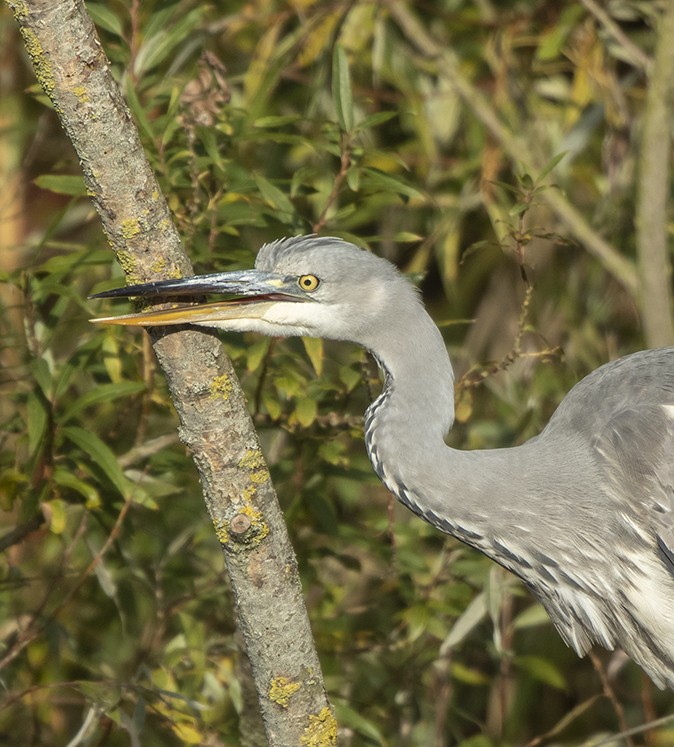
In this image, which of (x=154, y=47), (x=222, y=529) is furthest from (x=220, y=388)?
(x=154, y=47)

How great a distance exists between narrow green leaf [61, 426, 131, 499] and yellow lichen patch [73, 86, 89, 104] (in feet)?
2.88

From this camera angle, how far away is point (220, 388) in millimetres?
1467

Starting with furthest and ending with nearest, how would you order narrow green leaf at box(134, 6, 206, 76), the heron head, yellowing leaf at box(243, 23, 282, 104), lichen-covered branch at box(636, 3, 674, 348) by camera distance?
yellowing leaf at box(243, 23, 282, 104)
lichen-covered branch at box(636, 3, 674, 348)
narrow green leaf at box(134, 6, 206, 76)
the heron head

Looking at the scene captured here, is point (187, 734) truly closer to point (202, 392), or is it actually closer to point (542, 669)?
point (202, 392)

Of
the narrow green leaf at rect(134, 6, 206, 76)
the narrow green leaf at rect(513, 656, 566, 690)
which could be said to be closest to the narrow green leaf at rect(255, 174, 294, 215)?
the narrow green leaf at rect(134, 6, 206, 76)

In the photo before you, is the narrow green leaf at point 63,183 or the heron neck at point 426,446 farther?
the narrow green leaf at point 63,183

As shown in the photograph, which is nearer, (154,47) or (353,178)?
(353,178)

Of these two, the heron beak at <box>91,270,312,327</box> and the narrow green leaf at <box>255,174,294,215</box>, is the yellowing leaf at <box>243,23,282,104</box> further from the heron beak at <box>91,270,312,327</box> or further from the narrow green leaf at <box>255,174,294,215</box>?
the heron beak at <box>91,270,312,327</box>

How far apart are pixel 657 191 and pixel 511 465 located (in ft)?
4.29

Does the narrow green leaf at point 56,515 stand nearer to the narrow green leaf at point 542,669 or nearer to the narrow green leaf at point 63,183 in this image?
the narrow green leaf at point 63,183

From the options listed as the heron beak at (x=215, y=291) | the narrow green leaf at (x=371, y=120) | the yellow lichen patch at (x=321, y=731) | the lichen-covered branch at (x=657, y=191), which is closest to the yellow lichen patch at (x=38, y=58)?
the heron beak at (x=215, y=291)

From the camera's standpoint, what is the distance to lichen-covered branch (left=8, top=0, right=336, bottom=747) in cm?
133

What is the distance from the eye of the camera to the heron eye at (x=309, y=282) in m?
1.76

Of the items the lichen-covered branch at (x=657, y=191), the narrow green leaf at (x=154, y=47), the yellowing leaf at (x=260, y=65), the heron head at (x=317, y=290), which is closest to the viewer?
the heron head at (x=317, y=290)
